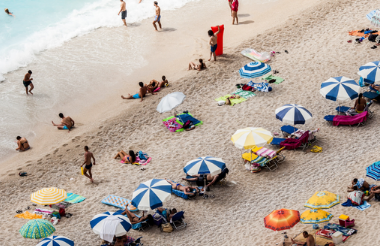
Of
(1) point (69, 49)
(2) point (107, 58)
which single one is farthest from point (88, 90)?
(1) point (69, 49)

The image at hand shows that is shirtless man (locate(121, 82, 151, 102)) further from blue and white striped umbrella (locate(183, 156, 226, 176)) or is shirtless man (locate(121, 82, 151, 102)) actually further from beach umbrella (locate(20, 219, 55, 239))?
beach umbrella (locate(20, 219, 55, 239))

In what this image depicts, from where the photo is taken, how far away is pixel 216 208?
460 inches

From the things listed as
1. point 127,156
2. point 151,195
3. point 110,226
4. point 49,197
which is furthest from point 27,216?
point 151,195

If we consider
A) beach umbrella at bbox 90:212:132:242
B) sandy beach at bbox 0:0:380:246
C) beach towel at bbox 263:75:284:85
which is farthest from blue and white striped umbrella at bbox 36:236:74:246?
beach towel at bbox 263:75:284:85

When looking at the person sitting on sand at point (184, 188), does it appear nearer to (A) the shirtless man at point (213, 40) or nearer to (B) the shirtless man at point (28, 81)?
(A) the shirtless man at point (213, 40)

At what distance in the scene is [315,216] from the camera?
31.8 ft

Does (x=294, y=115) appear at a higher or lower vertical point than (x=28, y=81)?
lower

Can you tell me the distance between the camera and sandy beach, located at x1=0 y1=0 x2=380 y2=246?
1123 cm

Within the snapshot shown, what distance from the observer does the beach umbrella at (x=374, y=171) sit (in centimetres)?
1114

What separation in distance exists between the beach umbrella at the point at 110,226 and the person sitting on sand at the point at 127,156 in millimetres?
3686

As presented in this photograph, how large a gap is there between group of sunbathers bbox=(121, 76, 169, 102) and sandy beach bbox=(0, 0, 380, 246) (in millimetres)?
321

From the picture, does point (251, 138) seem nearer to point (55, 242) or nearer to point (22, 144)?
point (55, 242)

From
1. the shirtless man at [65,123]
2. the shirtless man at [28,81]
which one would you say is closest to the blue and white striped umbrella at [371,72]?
the shirtless man at [65,123]

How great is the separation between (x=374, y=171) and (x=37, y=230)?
28.3 ft
